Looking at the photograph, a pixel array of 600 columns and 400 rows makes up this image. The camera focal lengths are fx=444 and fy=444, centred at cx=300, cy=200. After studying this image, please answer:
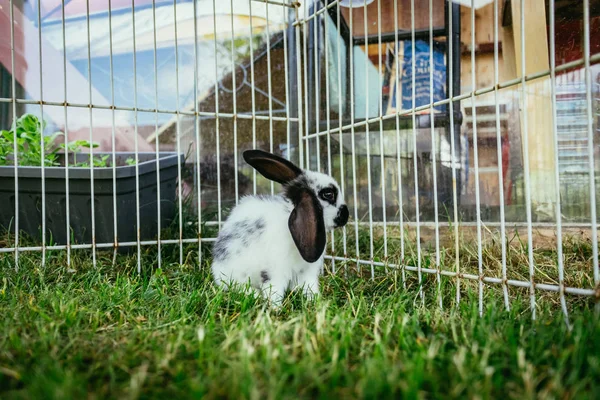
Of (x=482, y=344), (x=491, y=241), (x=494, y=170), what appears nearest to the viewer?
(x=482, y=344)

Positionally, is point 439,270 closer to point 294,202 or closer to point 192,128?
point 294,202

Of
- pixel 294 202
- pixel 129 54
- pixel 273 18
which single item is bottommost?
pixel 294 202

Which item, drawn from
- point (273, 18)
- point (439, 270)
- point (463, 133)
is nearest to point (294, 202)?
point (439, 270)

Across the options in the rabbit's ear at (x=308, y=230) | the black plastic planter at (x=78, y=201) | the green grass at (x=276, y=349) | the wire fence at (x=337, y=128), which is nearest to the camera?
the green grass at (x=276, y=349)

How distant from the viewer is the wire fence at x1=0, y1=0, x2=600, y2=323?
2.35m

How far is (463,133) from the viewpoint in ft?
9.74

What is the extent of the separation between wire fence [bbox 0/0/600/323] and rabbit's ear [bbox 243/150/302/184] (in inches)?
17.5

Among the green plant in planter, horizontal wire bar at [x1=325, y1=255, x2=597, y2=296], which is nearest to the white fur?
horizontal wire bar at [x1=325, y1=255, x2=597, y2=296]

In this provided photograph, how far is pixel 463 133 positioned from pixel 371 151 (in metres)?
0.62

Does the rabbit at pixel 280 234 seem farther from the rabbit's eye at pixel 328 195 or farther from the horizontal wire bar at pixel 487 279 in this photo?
the horizontal wire bar at pixel 487 279

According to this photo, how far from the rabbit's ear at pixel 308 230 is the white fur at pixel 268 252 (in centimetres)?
18

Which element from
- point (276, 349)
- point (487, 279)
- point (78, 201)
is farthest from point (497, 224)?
point (78, 201)

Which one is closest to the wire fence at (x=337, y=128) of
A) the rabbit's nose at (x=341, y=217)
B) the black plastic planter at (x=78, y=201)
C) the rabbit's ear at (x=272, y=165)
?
the black plastic planter at (x=78, y=201)

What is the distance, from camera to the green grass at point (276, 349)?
989 mm
